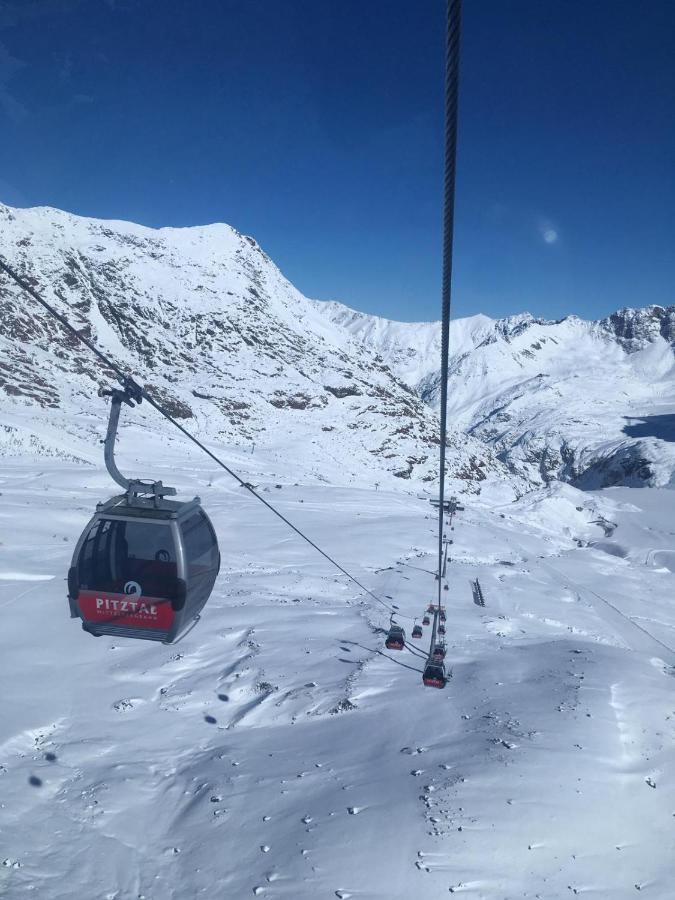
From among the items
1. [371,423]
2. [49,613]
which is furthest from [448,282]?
[371,423]

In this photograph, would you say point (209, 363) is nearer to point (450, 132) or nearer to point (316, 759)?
point (316, 759)

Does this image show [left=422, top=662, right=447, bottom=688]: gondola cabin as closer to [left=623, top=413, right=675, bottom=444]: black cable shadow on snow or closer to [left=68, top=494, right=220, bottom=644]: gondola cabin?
[left=68, top=494, right=220, bottom=644]: gondola cabin

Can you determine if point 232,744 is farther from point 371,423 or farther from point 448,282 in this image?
point 371,423

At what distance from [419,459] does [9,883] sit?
61400 millimetres

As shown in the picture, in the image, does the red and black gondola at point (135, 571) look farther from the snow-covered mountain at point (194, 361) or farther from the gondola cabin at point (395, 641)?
the snow-covered mountain at point (194, 361)

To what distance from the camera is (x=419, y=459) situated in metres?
65.7

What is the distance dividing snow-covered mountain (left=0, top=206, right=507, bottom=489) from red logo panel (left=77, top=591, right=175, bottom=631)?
113 feet

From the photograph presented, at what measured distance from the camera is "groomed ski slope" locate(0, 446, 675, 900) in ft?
19.4

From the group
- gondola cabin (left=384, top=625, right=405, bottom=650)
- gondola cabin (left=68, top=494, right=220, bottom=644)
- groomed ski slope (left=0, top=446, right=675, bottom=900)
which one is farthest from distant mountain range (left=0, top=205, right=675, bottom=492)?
gondola cabin (left=68, top=494, right=220, bottom=644)

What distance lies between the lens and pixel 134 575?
707 centimetres

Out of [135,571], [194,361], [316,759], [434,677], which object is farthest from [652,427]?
[135,571]

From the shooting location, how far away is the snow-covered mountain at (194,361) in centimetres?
6019

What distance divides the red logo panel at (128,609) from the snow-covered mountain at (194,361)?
34542 millimetres

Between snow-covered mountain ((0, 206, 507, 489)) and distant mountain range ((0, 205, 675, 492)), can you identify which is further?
distant mountain range ((0, 205, 675, 492))
